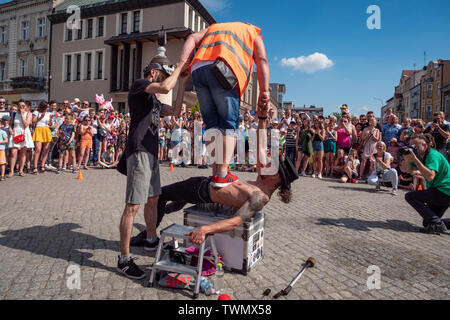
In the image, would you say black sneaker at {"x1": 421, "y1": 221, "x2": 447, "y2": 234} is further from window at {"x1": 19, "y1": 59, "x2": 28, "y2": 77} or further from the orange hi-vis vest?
window at {"x1": 19, "y1": 59, "x2": 28, "y2": 77}

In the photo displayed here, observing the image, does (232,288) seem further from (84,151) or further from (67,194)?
(84,151)

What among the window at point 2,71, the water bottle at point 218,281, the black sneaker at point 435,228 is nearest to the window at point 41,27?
the window at point 2,71

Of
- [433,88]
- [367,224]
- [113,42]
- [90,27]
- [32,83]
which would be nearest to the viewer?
[367,224]

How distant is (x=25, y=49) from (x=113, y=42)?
14635mm

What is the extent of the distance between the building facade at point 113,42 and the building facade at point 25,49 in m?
1.98

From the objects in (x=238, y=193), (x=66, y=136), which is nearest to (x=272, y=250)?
(x=238, y=193)

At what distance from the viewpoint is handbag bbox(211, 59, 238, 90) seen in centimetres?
306

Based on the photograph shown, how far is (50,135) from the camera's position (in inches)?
393

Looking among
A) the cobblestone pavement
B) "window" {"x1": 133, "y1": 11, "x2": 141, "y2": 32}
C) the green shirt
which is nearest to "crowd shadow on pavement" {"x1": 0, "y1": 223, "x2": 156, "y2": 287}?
the cobblestone pavement

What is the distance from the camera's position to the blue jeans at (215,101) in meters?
3.23

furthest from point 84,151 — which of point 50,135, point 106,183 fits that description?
point 106,183

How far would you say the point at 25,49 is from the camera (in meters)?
38.1

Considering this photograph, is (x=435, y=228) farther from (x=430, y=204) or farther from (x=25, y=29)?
(x=25, y=29)
